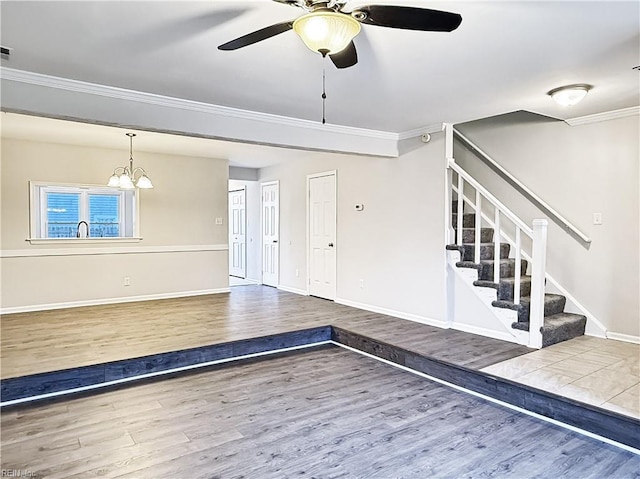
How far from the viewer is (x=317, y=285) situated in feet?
23.4

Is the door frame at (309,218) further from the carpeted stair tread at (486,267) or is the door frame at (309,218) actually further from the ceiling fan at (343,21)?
the ceiling fan at (343,21)

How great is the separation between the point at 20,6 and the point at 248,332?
11.2 feet

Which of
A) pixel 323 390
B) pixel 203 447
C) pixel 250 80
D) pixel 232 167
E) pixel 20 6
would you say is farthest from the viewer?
pixel 232 167

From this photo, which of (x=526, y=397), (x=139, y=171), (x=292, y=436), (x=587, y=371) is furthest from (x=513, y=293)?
(x=139, y=171)

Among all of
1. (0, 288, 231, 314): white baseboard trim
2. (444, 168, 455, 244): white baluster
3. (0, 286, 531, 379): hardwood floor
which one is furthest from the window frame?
(444, 168, 455, 244): white baluster

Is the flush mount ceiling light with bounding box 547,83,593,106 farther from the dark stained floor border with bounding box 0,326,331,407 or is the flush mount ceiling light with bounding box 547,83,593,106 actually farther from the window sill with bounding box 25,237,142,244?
the window sill with bounding box 25,237,142,244

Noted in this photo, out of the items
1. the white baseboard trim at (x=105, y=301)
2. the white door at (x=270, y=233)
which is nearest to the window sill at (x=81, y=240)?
the white baseboard trim at (x=105, y=301)

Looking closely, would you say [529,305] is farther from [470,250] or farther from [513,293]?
[470,250]

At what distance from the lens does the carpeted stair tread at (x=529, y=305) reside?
169 inches

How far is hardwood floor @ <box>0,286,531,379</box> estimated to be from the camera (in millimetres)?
3873

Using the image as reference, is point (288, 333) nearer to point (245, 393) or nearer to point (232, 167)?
point (245, 393)

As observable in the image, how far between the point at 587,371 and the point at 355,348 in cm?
217

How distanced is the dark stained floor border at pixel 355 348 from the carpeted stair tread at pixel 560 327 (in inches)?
43.0

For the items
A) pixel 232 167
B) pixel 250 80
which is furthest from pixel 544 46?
pixel 232 167
